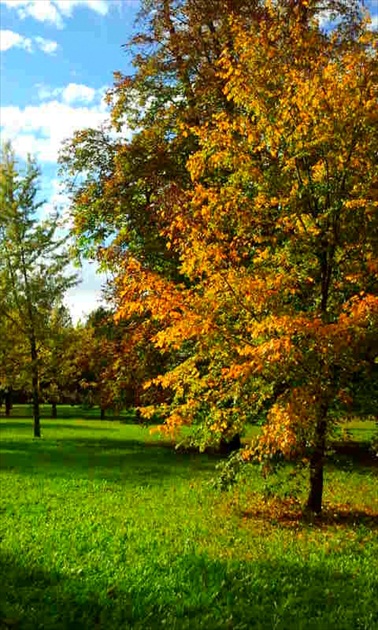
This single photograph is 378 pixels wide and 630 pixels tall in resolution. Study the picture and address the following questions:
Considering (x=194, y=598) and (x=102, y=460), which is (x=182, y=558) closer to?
(x=194, y=598)

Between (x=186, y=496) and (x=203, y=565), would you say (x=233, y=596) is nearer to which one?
(x=203, y=565)

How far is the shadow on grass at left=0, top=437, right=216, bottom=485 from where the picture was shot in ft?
46.4

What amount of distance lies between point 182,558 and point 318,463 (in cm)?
303

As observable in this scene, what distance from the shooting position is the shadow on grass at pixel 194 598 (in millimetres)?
4797

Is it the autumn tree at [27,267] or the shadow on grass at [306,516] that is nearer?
the shadow on grass at [306,516]

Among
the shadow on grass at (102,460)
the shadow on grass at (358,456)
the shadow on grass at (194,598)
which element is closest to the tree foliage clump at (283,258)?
the shadow on grass at (194,598)

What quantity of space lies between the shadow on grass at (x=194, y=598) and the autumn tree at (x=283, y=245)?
1.78 meters

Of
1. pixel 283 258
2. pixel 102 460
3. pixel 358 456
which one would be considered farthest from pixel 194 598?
pixel 358 456

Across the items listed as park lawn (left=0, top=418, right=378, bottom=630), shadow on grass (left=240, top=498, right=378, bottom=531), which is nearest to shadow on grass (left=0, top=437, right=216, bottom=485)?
park lawn (left=0, top=418, right=378, bottom=630)

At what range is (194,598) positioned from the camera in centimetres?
523

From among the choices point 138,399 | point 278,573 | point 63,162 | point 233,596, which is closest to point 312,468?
point 278,573

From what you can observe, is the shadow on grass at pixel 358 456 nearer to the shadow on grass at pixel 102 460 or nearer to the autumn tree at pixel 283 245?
the shadow on grass at pixel 102 460

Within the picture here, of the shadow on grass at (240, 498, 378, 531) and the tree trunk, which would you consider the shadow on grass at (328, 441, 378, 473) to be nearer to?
the shadow on grass at (240, 498, 378, 531)

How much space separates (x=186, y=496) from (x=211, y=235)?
4.88 metres
